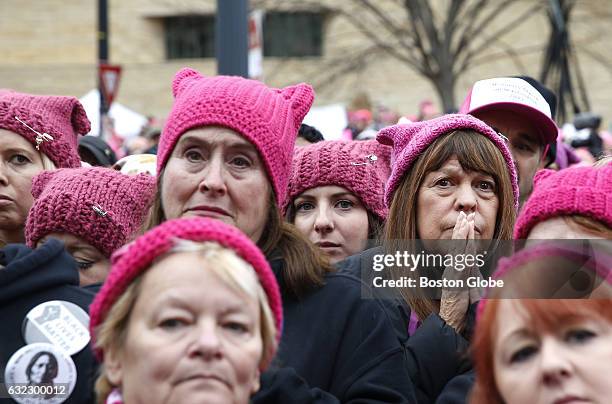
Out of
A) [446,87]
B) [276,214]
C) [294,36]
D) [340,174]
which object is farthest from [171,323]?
[294,36]

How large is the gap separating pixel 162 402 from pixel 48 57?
97.0ft

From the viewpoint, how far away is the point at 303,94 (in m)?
4.38

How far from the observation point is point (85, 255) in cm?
456

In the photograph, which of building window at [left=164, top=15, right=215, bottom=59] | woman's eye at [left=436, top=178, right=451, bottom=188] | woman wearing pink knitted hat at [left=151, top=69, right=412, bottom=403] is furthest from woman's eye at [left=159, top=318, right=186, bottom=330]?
building window at [left=164, top=15, right=215, bottom=59]

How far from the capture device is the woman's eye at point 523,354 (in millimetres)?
2707

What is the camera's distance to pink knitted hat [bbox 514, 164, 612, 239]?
10.8 ft

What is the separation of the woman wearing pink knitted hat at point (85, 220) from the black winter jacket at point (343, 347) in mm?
1057

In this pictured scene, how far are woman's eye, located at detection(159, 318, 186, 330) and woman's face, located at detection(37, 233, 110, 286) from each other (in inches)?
68.9

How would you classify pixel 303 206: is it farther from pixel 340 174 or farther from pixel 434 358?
pixel 434 358

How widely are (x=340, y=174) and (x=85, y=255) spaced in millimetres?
1317

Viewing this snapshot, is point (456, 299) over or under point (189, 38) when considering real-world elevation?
under

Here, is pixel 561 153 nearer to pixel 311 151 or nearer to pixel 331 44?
pixel 311 151

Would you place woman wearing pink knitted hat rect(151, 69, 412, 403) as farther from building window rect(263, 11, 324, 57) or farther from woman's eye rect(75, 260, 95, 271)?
building window rect(263, 11, 324, 57)

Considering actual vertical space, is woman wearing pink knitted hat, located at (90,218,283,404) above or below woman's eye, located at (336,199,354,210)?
below
